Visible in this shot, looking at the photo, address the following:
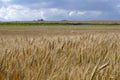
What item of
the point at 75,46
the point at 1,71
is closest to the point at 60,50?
the point at 75,46


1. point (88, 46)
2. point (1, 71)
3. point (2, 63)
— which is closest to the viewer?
point (1, 71)

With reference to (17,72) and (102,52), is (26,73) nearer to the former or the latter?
(17,72)

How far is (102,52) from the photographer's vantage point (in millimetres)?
3062

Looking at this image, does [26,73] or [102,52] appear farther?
[102,52]

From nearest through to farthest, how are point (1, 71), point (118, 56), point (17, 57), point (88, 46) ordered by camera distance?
point (1, 71), point (17, 57), point (118, 56), point (88, 46)

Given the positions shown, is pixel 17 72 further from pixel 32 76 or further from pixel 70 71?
pixel 70 71

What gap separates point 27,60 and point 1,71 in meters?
0.33

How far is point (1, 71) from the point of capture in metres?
2.05

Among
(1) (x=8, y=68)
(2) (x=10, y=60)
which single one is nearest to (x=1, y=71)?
(1) (x=8, y=68)

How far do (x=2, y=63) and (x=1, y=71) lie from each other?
19 centimetres

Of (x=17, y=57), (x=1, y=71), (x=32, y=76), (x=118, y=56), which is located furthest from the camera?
(x=118, y=56)

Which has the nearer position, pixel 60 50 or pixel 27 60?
pixel 27 60

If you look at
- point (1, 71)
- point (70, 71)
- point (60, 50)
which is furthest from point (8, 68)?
point (60, 50)

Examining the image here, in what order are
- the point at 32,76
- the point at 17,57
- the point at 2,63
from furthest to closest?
the point at 17,57
the point at 2,63
the point at 32,76
